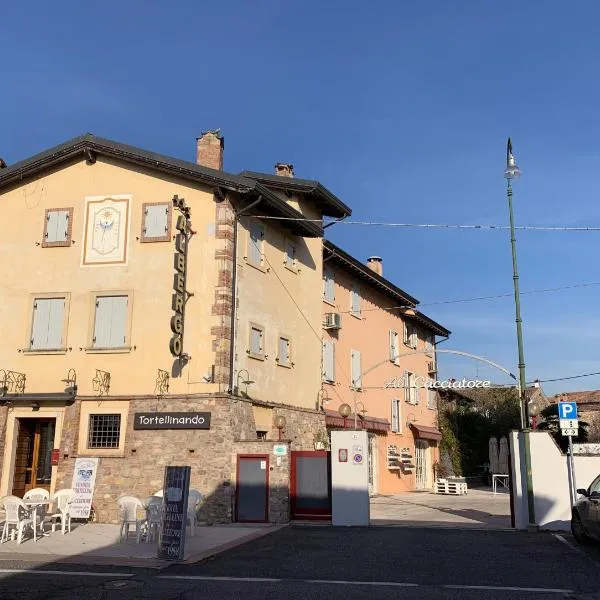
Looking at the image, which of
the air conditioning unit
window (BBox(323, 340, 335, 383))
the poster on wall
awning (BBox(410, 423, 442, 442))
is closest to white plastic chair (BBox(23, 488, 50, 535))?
the poster on wall

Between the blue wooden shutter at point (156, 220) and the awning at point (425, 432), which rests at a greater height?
the blue wooden shutter at point (156, 220)

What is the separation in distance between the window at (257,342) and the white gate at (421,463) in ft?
55.9

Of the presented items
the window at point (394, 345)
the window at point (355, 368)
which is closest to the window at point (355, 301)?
the window at point (355, 368)

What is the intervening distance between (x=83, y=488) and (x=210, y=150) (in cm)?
1047

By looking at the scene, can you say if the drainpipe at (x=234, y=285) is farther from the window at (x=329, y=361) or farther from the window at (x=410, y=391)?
the window at (x=410, y=391)

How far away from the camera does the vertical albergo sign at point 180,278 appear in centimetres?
1805

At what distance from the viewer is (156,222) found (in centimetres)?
1961

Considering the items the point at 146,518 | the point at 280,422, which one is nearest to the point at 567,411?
the point at 280,422

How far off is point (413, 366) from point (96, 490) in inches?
822

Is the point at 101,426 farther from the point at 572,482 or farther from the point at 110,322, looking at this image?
the point at 572,482

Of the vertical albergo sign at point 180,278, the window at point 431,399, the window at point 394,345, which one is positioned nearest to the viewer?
the vertical albergo sign at point 180,278

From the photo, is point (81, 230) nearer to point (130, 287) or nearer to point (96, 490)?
Result: point (130, 287)

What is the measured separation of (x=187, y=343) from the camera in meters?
18.5

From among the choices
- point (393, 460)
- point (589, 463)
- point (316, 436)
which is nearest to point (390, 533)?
point (589, 463)
